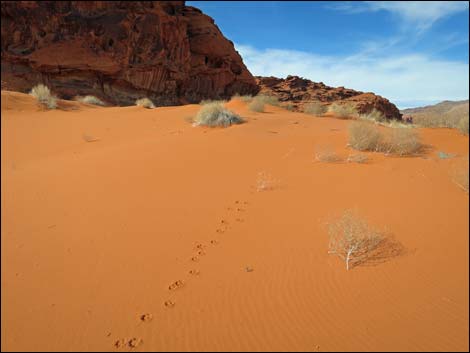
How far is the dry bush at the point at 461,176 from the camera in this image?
11.0ft

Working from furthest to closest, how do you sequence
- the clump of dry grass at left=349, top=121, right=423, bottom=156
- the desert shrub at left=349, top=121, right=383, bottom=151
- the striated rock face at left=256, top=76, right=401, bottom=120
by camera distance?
the striated rock face at left=256, top=76, right=401, bottom=120
the desert shrub at left=349, top=121, right=383, bottom=151
the clump of dry grass at left=349, top=121, right=423, bottom=156

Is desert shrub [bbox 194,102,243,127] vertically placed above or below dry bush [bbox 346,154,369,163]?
above

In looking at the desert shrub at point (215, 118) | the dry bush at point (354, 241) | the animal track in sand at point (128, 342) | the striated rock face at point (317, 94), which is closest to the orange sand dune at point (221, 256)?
the animal track in sand at point (128, 342)

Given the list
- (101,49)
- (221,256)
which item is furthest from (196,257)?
(101,49)

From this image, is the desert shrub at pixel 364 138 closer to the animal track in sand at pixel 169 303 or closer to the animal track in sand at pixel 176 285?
the animal track in sand at pixel 176 285

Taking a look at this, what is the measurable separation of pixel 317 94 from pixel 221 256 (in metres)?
32.6

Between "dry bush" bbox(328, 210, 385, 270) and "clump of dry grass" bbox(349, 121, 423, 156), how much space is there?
2.72 metres

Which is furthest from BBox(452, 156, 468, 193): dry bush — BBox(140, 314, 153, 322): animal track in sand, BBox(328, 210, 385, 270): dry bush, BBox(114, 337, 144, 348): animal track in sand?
BBox(114, 337, 144, 348): animal track in sand

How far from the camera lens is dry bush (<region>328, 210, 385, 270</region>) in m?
2.40

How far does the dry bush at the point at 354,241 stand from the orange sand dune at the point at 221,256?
0.11m

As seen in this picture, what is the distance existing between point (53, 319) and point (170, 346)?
0.80 m

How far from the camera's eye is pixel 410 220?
2.88m

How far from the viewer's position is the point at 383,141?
4.98 m

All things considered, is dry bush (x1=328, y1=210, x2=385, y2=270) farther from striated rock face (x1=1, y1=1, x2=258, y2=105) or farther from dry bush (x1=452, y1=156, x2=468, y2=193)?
striated rock face (x1=1, y1=1, x2=258, y2=105)
